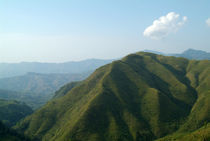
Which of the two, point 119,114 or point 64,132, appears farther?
point 119,114

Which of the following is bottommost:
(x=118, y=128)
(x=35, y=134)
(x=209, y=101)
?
(x=35, y=134)

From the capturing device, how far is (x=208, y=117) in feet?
540

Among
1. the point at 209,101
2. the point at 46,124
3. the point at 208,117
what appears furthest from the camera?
the point at 46,124

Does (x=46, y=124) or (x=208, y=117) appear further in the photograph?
(x=46, y=124)

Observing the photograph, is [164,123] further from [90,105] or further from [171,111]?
[90,105]

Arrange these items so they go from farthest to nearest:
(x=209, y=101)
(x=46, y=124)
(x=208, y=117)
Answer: (x=46, y=124)
(x=209, y=101)
(x=208, y=117)

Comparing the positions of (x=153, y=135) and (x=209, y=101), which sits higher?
(x=209, y=101)

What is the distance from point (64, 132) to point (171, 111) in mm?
110811

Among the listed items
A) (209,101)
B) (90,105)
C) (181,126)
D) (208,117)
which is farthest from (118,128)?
(209,101)

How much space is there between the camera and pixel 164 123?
167250 mm

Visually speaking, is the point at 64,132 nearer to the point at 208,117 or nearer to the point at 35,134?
the point at 35,134

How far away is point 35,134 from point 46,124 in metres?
15.5

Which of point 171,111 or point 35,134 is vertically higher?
point 171,111

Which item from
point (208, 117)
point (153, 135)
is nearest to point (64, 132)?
point (153, 135)
